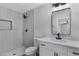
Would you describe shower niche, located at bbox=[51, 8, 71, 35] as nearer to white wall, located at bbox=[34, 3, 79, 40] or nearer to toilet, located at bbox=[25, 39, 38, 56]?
white wall, located at bbox=[34, 3, 79, 40]

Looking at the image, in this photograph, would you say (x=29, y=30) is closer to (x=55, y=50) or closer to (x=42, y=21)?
(x=42, y=21)

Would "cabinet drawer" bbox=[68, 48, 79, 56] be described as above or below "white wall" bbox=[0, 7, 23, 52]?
below

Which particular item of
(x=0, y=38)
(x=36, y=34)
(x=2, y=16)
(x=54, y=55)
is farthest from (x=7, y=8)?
(x=54, y=55)

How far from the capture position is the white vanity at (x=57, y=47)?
845 mm

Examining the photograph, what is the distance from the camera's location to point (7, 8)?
3.16ft

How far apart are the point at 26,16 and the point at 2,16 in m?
0.36

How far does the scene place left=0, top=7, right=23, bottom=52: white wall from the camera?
97 centimetres

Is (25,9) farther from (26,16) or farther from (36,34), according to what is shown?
(36,34)

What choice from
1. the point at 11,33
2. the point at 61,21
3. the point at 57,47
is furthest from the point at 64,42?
the point at 11,33

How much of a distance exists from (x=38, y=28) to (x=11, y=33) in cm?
44

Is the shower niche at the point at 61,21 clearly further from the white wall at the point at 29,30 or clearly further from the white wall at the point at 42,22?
the white wall at the point at 29,30

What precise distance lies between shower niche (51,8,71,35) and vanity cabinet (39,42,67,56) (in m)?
0.24

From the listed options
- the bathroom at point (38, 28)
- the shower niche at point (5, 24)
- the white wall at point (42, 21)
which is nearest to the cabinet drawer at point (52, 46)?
the bathroom at point (38, 28)

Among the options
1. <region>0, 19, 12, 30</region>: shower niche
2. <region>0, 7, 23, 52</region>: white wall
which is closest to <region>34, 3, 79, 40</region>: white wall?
<region>0, 7, 23, 52</region>: white wall
